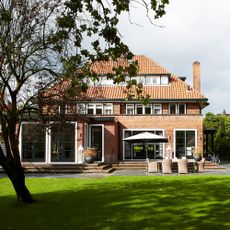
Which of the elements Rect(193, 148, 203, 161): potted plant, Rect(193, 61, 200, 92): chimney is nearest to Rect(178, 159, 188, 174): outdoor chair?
Rect(193, 148, 203, 161): potted plant

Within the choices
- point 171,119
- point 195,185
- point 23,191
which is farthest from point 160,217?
point 171,119

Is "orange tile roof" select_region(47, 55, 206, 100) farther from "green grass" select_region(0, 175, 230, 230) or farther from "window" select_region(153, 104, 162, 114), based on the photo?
"green grass" select_region(0, 175, 230, 230)

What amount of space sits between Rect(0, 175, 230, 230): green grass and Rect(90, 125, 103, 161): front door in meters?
18.0

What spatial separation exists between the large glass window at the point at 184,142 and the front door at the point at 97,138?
642 centimetres

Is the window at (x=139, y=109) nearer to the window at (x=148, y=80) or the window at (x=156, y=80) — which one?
the window at (x=148, y=80)

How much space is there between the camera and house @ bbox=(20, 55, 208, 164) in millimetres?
33125

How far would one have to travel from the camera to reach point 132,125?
37812 mm

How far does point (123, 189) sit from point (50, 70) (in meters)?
5.23

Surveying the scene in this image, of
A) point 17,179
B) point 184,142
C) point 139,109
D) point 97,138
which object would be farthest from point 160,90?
point 17,179

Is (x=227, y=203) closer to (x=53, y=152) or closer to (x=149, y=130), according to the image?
(x=53, y=152)

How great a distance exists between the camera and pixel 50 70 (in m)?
15.1

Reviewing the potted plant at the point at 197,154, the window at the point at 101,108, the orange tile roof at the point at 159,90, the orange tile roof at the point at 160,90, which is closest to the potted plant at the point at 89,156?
the potted plant at the point at 197,154

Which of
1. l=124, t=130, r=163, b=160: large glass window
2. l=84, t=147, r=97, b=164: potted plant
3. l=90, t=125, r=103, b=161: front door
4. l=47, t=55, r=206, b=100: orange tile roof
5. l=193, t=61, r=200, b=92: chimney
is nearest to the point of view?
l=84, t=147, r=97, b=164: potted plant

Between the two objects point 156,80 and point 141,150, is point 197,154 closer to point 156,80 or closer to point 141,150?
point 141,150
